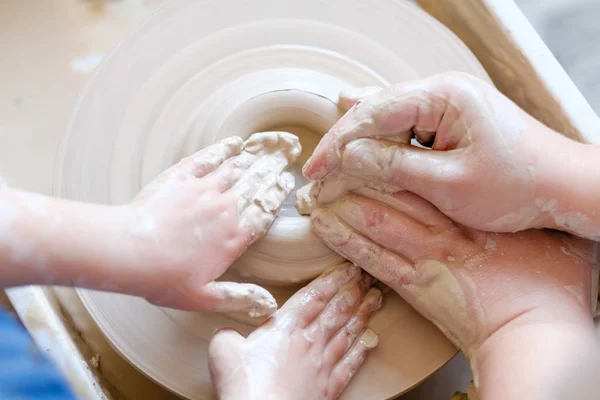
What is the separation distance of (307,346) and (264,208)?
0.91ft

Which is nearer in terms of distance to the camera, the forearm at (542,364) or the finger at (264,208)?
the forearm at (542,364)

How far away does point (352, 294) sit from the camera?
1105mm

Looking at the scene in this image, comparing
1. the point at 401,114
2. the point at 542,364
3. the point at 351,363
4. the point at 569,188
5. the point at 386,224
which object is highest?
the point at 401,114

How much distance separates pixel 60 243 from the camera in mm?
851

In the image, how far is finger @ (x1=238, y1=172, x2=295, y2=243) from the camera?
1.05 metres

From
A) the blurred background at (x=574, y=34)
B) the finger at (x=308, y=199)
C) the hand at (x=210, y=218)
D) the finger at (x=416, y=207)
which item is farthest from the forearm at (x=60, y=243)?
the blurred background at (x=574, y=34)

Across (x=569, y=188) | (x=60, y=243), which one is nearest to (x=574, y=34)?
(x=569, y=188)

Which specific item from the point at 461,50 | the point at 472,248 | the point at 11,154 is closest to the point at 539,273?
the point at 472,248

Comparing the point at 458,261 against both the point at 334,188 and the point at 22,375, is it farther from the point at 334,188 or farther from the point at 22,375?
the point at 22,375

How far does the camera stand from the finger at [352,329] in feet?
3.53

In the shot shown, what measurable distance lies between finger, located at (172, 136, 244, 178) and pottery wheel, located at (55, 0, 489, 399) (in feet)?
0.18

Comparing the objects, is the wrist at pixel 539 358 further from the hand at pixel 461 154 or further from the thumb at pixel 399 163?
the thumb at pixel 399 163

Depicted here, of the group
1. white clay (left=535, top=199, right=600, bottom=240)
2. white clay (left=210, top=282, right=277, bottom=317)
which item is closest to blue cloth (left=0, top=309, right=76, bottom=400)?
white clay (left=210, top=282, right=277, bottom=317)

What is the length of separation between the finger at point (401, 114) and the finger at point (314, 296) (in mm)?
238
